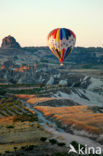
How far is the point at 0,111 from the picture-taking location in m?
91.7

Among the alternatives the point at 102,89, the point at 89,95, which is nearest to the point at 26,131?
the point at 89,95

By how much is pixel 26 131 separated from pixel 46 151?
50.6 ft

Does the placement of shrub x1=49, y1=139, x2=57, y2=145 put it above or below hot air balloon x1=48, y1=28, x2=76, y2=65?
below

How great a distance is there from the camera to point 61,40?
110m

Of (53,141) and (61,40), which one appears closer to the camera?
(53,141)

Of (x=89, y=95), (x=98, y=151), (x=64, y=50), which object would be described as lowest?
(x=89, y=95)

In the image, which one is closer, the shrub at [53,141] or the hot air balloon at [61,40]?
the shrub at [53,141]

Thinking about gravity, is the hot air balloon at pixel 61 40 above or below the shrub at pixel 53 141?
above

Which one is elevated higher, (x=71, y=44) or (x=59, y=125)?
(x=71, y=44)

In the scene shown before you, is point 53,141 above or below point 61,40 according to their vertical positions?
below

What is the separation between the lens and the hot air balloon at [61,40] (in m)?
109

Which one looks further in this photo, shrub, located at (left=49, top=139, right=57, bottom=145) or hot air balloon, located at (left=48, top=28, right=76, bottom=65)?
hot air balloon, located at (left=48, top=28, right=76, bottom=65)

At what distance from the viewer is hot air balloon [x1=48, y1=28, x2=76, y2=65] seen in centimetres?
10944

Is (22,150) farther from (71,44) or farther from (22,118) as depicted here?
(71,44)
